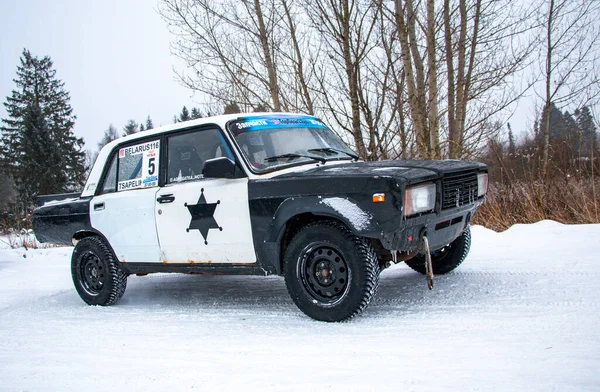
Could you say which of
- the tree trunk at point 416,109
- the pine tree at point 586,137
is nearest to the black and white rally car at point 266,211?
the tree trunk at point 416,109

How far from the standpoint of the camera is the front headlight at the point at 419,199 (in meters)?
3.38

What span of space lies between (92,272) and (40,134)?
34.6m

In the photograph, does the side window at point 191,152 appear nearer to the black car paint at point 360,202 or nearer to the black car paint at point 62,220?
the black car paint at point 360,202

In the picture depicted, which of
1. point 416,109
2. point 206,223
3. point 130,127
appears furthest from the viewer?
point 130,127

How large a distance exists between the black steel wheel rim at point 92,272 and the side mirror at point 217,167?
1.95 meters

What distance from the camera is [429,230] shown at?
12.1ft

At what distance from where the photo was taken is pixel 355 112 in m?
8.06

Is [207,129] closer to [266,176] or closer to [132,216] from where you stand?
[266,176]

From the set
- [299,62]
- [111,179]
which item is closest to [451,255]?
[111,179]

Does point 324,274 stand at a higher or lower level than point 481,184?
lower

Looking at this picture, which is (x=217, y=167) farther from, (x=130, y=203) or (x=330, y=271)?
(x=130, y=203)

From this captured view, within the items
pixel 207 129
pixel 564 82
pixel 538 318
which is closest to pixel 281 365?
pixel 538 318

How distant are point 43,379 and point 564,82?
1093 centimetres

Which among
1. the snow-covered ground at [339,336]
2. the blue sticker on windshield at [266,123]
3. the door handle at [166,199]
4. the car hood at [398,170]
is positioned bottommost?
the snow-covered ground at [339,336]
